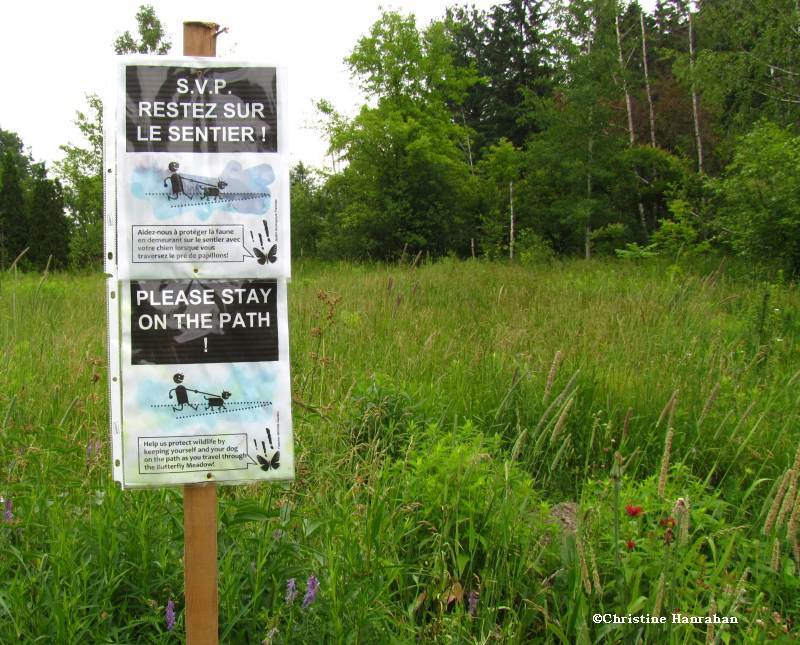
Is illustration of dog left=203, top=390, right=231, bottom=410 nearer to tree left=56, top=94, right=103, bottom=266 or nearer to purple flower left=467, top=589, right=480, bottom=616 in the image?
purple flower left=467, top=589, right=480, bottom=616

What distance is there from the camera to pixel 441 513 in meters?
2.60

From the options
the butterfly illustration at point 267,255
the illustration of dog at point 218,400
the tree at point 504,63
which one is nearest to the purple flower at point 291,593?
the illustration of dog at point 218,400

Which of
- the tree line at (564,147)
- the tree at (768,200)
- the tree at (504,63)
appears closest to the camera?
the tree at (768,200)

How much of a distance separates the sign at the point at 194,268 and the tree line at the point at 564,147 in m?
15.2

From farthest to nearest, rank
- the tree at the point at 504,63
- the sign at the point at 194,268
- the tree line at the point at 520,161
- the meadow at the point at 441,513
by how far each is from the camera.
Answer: the tree at the point at 504,63, the tree line at the point at 520,161, the meadow at the point at 441,513, the sign at the point at 194,268

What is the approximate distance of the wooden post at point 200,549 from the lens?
1693 millimetres

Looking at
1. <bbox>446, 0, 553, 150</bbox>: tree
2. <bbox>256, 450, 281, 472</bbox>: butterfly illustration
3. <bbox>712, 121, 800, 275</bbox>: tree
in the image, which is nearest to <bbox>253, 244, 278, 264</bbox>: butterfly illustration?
<bbox>256, 450, 281, 472</bbox>: butterfly illustration

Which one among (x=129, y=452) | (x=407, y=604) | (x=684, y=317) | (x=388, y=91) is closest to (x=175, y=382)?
(x=129, y=452)

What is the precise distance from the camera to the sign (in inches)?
66.7

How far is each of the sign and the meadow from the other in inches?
20.4

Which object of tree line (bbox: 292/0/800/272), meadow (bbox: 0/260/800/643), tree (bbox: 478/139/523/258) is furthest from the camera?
tree (bbox: 478/139/523/258)

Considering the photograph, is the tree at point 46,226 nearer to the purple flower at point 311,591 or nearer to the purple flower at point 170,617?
the purple flower at point 170,617

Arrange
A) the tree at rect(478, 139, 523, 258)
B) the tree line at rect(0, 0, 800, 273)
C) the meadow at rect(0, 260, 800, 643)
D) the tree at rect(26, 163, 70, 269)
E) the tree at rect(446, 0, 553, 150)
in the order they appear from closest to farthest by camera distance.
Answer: the meadow at rect(0, 260, 800, 643), the tree line at rect(0, 0, 800, 273), the tree at rect(26, 163, 70, 269), the tree at rect(478, 139, 523, 258), the tree at rect(446, 0, 553, 150)

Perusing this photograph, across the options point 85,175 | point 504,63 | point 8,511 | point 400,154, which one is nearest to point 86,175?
point 85,175
